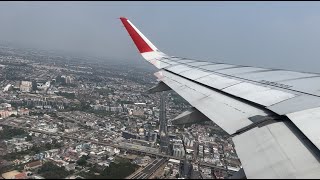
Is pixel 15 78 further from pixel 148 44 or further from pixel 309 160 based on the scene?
pixel 309 160

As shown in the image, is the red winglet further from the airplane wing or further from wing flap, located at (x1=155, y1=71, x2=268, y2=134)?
wing flap, located at (x1=155, y1=71, x2=268, y2=134)

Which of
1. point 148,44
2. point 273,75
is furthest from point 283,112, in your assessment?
point 148,44

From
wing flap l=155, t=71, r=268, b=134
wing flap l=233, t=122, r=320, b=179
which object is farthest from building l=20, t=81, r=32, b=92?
wing flap l=233, t=122, r=320, b=179

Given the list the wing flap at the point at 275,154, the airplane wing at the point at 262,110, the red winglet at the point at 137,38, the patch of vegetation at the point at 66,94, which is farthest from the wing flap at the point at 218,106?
the patch of vegetation at the point at 66,94

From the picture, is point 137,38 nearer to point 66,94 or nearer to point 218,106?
point 218,106

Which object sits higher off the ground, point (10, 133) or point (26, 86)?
point (26, 86)

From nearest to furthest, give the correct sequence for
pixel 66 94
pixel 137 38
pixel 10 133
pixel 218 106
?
pixel 218 106
pixel 137 38
pixel 10 133
pixel 66 94

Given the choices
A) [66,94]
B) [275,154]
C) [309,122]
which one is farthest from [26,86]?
[275,154]
